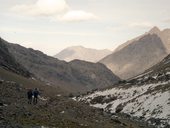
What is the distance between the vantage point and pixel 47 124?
105 feet

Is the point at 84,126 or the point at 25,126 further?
the point at 84,126

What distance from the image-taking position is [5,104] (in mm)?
39719

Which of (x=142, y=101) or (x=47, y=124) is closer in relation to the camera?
(x=47, y=124)

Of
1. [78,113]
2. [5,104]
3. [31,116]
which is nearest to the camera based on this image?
[31,116]

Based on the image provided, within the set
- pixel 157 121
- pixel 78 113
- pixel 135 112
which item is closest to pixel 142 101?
pixel 135 112

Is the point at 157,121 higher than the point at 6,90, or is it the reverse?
the point at 6,90

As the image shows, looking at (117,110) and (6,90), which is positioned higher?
(6,90)

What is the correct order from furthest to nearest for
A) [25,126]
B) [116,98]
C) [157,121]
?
[116,98] → [157,121] → [25,126]

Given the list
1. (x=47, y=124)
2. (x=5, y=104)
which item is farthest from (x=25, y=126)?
(x=5, y=104)

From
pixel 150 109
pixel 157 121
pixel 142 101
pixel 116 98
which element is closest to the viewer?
pixel 157 121

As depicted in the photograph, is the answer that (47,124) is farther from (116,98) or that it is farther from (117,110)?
(116,98)

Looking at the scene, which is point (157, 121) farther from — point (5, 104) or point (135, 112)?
point (5, 104)

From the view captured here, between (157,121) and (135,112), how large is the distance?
519 inches

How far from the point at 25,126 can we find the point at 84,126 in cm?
746
